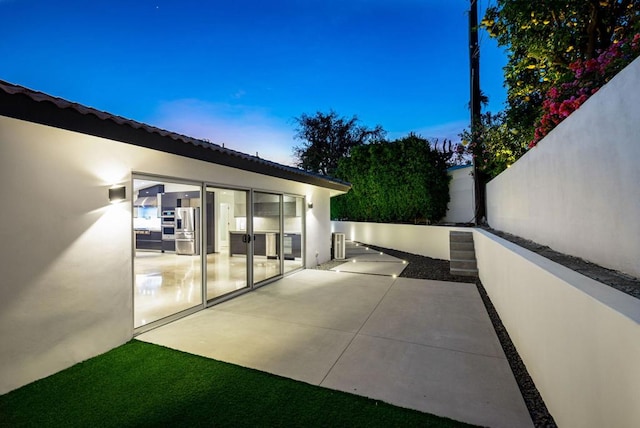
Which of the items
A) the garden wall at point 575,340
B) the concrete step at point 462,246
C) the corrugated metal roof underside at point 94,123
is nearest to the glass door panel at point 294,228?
the corrugated metal roof underside at point 94,123

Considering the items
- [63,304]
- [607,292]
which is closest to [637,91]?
[607,292]

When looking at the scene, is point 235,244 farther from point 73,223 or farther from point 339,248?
point 73,223

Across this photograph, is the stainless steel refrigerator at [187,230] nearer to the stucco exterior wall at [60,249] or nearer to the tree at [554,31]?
the stucco exterior wall at [60,249]

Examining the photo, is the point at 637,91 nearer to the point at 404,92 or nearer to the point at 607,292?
the point at 607,292

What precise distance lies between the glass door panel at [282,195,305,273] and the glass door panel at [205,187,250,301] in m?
1.33

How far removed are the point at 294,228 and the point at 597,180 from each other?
24.2 ft

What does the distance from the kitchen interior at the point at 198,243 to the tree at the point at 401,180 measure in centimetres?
520

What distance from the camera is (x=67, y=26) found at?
11414 mm

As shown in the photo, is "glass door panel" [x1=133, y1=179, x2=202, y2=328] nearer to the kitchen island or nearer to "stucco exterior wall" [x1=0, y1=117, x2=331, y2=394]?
the kitchen island

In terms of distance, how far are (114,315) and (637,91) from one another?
531cm

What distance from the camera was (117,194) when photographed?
363 centimetres

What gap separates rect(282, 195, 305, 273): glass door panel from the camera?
877 centimetres

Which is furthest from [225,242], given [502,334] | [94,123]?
[502,334]

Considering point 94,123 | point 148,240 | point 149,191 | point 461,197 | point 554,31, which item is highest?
point 554,31
